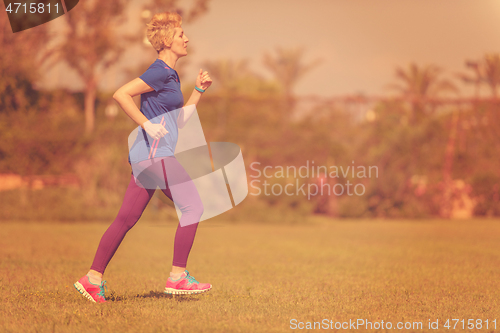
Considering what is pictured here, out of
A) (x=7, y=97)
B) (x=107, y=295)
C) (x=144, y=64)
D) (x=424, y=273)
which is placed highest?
(x=144, y=64)

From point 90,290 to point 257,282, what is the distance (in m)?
1.99

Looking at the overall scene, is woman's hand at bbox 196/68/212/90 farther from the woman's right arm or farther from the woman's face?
the woman's right arm

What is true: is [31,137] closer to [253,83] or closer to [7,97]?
[7,97]

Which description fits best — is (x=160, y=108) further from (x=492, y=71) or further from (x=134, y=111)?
(x=492, y=71)

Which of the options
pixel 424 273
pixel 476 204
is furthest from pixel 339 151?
pixel 424 273

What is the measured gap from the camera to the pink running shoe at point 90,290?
4.04 meters

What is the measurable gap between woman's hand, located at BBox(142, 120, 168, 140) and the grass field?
123 cm

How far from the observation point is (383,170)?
17516mm

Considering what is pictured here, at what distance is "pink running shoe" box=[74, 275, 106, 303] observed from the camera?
13.2ft

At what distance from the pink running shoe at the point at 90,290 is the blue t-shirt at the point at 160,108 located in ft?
3.13

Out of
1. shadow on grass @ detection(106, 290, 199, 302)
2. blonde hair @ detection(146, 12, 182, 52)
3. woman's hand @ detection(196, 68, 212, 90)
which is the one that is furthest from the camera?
woman's hand @ detection(196, 68, 212, 90)

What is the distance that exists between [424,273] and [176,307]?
348 centimetres

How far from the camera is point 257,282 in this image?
5.57 meters

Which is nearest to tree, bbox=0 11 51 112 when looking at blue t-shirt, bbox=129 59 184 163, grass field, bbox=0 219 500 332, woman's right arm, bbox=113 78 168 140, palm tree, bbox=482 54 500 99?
grass field, bbox=0 219 500 332
